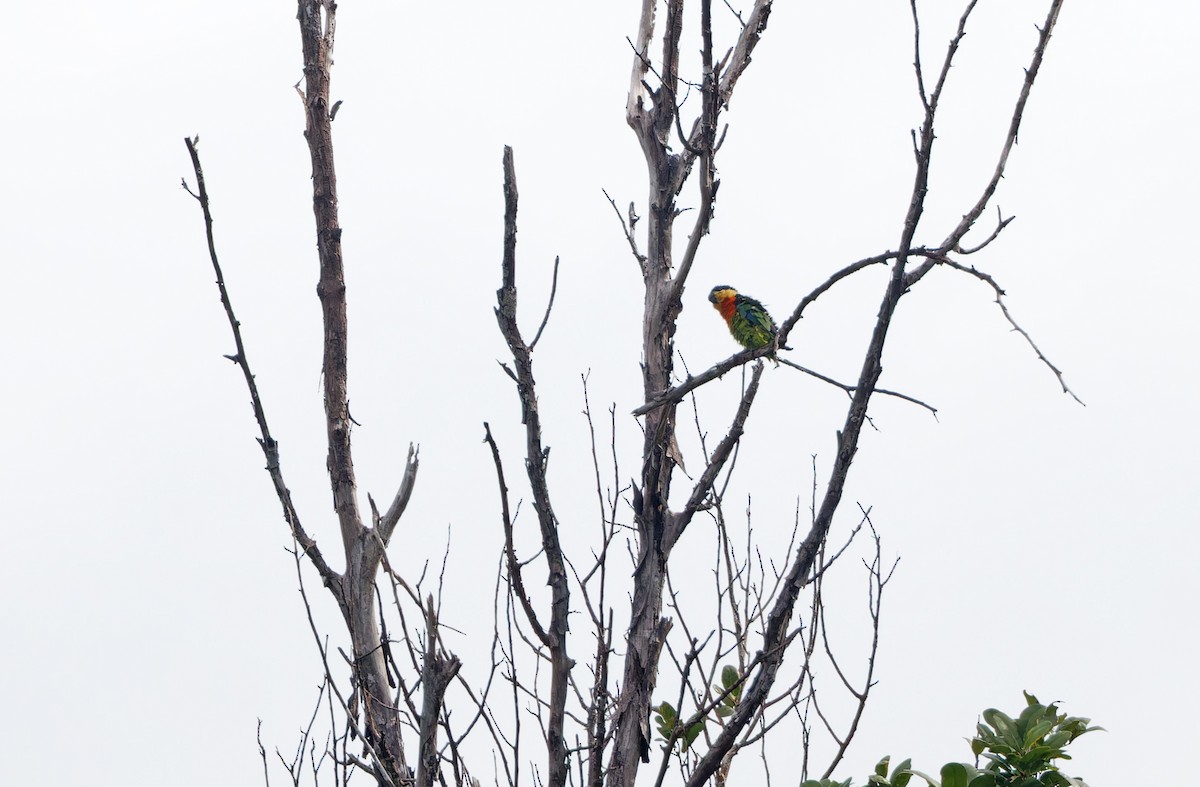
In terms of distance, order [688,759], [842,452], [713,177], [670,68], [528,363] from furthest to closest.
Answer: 1. [670,68]
2. [688,759]
3. [713,177]
4. [528,363]
5. [842,452]

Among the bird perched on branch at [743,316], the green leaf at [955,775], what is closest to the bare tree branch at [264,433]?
the green leaf at [955,775]

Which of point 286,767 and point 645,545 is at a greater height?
point 645,545

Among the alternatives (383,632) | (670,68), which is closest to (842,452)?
(383,632)

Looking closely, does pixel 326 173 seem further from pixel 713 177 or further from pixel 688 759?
pixel 688 759

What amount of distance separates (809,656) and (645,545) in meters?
0.87

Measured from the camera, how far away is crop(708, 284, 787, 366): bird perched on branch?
27.1 ft

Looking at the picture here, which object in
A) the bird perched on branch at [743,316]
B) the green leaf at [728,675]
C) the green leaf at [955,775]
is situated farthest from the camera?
the bird perched on branch at [743,316]

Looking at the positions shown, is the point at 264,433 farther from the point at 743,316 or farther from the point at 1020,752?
the point at 743,316

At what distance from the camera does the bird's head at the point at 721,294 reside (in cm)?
870

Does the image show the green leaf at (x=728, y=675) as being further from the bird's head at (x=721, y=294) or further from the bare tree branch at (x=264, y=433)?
the bird's head at (x=721, y=294)

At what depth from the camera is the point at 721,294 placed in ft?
28.8

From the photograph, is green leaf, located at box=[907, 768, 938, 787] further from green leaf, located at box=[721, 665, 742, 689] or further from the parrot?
the parrot

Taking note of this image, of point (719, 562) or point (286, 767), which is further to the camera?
point (719, 562)

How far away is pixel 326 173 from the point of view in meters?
5.37
